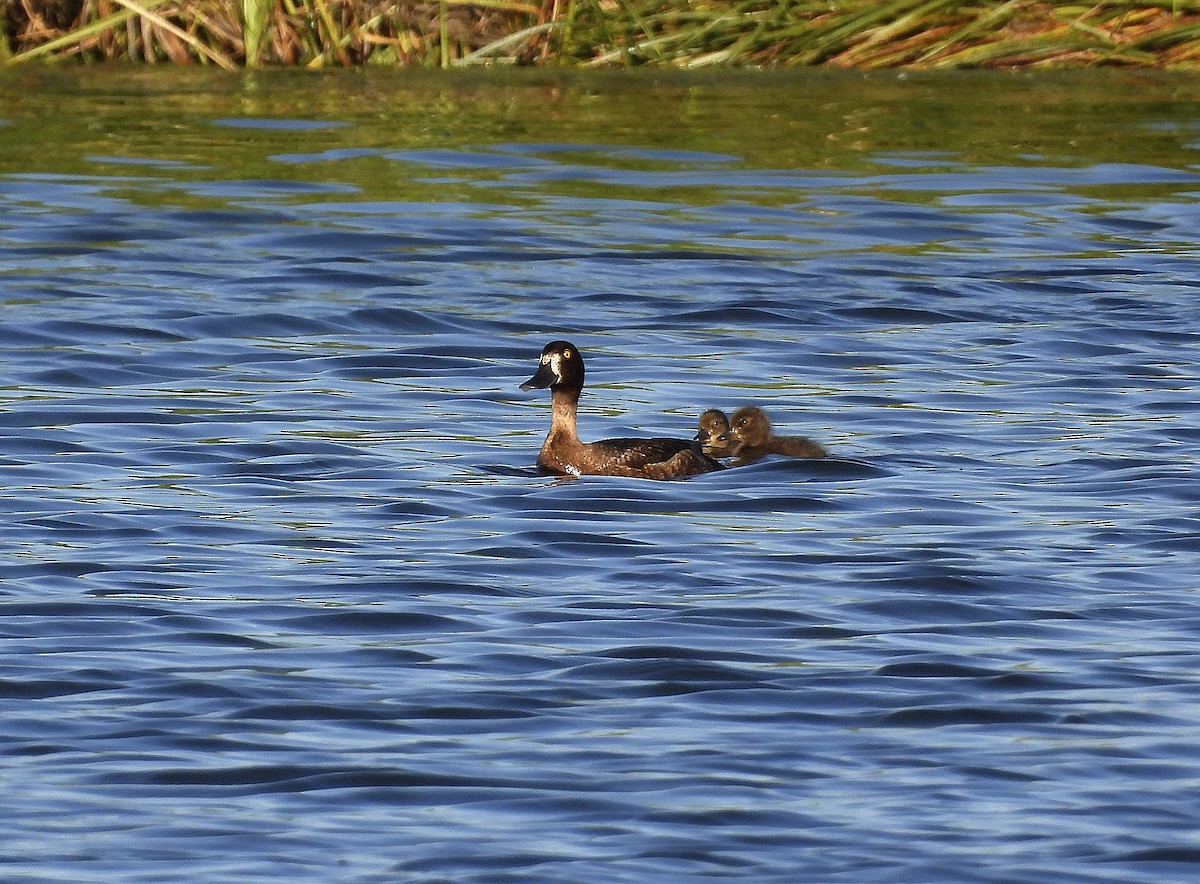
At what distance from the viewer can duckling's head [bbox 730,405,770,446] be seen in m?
10.9

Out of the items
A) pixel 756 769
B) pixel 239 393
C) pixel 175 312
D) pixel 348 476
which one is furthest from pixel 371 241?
pixel 756 769

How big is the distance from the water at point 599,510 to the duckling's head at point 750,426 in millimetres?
261

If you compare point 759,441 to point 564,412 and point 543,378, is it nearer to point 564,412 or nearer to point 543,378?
point 564,412

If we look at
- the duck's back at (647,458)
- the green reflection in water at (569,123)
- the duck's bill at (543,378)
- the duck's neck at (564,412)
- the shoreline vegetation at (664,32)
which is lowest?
the duck's back at (647,458)

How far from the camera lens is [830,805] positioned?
5941 millimetres

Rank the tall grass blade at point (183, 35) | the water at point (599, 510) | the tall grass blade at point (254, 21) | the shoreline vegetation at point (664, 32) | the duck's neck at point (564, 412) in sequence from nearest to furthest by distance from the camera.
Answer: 1. the water at point (599, 510)
2. the duck's neck at point (564, 412)
3. the tall grass blade at point (183, 35)
4. the tall grass blade at point (254, 21)
5. the shoreline vegetation at point (664, 32)

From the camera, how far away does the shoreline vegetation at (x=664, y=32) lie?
22.1m

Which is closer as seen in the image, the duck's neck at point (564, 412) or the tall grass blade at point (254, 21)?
the duck's neck at point (564, 412)

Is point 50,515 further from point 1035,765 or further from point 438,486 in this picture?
point 1035,765

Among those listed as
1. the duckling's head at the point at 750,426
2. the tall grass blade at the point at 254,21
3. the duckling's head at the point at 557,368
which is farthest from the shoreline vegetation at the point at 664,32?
the duckling's head at the point at 750,426

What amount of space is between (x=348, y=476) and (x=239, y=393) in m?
1.97

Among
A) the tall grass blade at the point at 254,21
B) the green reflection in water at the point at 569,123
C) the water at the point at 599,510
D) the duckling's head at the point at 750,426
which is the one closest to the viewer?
the water at the point at 599,510

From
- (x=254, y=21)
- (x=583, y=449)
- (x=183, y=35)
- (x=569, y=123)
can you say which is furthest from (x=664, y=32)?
(x=583, y=449)

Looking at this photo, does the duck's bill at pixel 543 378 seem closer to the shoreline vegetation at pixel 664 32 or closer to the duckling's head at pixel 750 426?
the duckling's head at pixel 750 426
